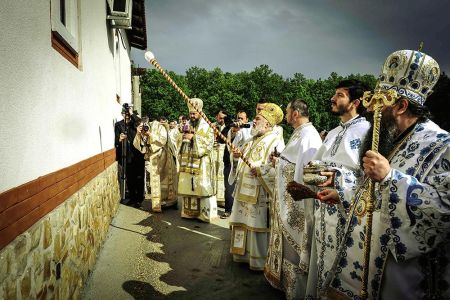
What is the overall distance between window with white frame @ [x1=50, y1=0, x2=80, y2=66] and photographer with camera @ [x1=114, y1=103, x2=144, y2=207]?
420 centimetres

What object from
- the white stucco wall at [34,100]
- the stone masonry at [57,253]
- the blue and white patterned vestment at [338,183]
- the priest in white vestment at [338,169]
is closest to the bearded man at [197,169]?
the stone masonry at [57,253]

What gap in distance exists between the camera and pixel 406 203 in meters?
1.79

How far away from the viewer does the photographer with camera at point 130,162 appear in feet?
25.3

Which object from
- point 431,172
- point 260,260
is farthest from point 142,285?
point 431,172

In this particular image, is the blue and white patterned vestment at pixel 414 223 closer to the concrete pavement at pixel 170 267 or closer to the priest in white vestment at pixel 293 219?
the priest in white vestment at pixel 293 219

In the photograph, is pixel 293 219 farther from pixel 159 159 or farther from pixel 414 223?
pixel 159 159

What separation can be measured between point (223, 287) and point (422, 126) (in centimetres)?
297

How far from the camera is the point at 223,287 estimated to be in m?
3.96

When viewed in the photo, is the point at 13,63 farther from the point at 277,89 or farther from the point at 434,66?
the point at 277,89

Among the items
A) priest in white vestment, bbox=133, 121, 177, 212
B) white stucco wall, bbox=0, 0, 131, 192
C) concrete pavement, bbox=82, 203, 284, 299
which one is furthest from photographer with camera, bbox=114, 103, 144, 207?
white stucco wall, bbox=0, 0, 131, 192

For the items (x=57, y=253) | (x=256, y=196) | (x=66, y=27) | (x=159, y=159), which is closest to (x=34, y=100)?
(x=57, y=253)

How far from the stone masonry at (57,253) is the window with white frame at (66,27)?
142cm

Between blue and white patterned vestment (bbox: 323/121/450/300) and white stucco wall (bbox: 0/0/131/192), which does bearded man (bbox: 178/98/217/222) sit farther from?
blue and white patterned vestment (bbox: 323/121/450/300)

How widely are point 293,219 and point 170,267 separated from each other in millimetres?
1978
